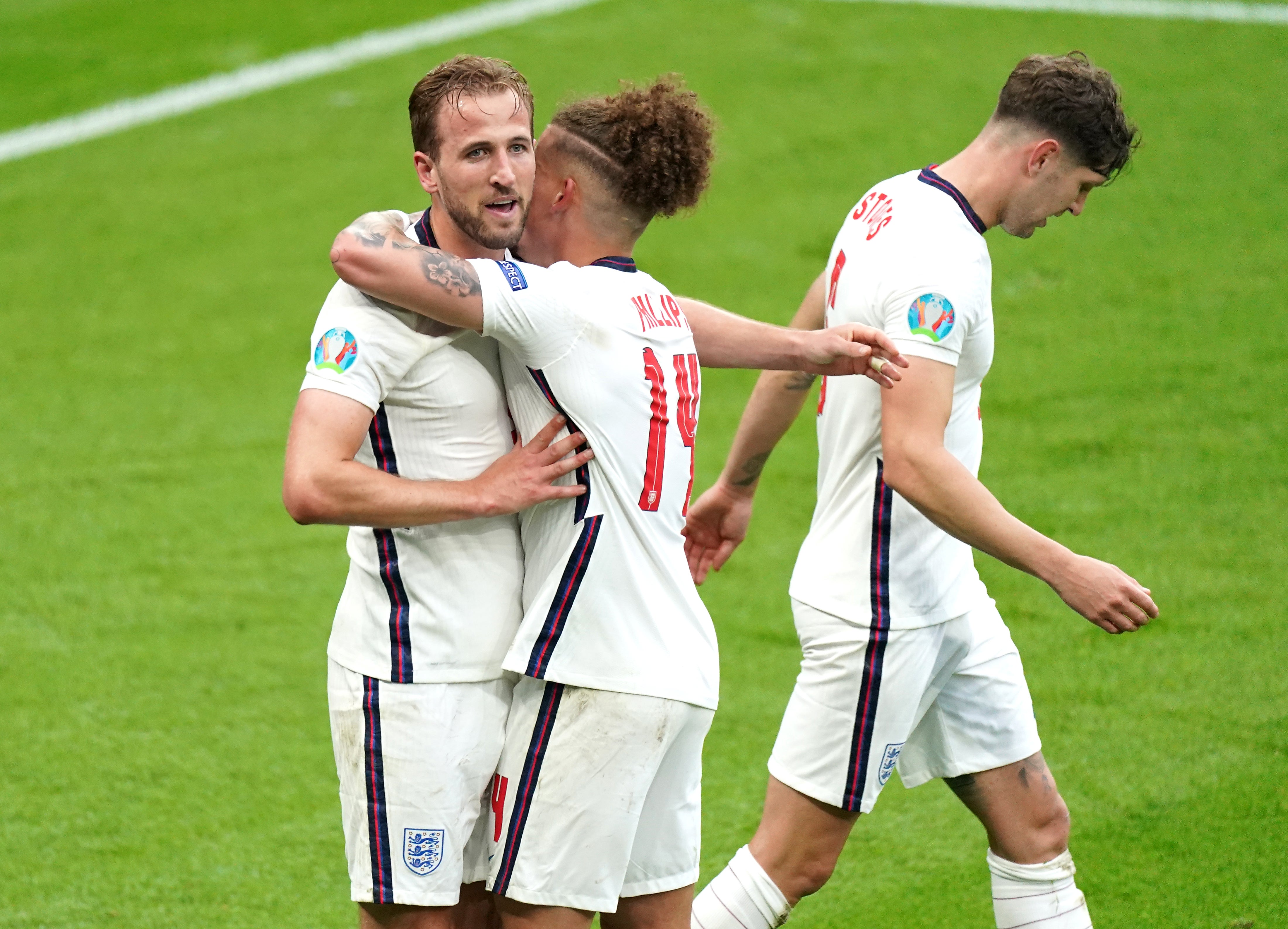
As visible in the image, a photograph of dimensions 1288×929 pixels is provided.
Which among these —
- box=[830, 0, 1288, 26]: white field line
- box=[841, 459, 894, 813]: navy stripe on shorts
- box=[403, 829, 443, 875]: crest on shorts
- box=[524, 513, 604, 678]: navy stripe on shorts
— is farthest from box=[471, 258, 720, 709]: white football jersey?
box=[830, 0, 1288, 26]: white field line

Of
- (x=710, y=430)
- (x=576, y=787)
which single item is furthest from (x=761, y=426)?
(x=710, y=430)

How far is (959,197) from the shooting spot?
10.6 ft

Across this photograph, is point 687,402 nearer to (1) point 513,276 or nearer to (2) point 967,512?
(1) point 513,276

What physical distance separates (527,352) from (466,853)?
0.97 meters

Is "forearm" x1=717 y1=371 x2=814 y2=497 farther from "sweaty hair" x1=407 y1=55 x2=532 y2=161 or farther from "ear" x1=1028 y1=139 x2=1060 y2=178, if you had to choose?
"sweaty hair" x1=407 y1=55 x2=532 y2=161

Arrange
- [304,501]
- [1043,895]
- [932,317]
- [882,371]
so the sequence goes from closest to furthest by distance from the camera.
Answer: [304,501]
[882,371]
[932,317]
[1043,895]

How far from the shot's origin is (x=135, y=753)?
492 cm

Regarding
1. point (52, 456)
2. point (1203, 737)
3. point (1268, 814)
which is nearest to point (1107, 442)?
point (1203, 737)

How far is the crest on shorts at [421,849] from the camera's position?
8.85 feet

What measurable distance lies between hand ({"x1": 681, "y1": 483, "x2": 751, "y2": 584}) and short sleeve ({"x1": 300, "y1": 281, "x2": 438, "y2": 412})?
1182mm

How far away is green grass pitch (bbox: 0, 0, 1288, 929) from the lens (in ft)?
14.4

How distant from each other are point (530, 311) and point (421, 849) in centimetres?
98

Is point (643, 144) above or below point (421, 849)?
above

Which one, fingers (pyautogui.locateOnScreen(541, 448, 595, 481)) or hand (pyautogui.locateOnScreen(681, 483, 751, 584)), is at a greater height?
fingers (pyautogui.locateOnScreen(541, 448, 595, 481))
